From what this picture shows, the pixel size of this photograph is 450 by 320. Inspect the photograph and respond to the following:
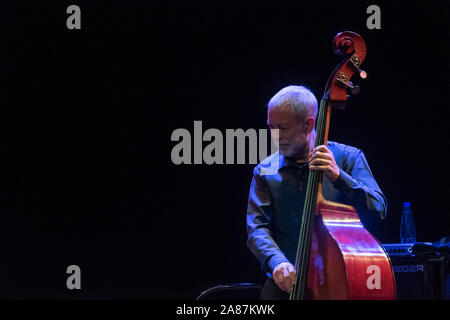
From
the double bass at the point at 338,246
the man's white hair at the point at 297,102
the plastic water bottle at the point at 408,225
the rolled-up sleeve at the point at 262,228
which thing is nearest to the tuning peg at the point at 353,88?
the double bass at the point at 338,246

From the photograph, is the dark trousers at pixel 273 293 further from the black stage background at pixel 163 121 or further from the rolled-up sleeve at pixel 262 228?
the black stage background at pixel 163 121

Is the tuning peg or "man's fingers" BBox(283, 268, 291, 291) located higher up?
the tuning peg

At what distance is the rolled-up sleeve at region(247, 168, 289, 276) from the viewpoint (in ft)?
6.84

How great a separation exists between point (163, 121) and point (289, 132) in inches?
59.4

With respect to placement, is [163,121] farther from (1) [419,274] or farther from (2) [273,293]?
(1) [419,274]

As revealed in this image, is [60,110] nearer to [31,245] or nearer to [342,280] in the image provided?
[31,245]

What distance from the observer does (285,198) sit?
90.1 inches

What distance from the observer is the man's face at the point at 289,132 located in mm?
2250

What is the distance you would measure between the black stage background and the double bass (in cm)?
148

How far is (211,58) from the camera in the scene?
361 centimetres

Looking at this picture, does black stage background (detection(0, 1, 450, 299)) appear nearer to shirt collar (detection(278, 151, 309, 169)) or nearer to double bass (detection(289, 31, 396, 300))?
shirt collar (detection(278, 151, 309, 169))

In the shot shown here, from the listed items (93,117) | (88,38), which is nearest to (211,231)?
(93,117)

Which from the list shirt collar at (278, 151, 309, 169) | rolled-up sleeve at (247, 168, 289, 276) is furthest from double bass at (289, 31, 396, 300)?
shirt collar at (278, 151, 309, 169)

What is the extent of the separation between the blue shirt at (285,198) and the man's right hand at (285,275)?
0.40 ft
